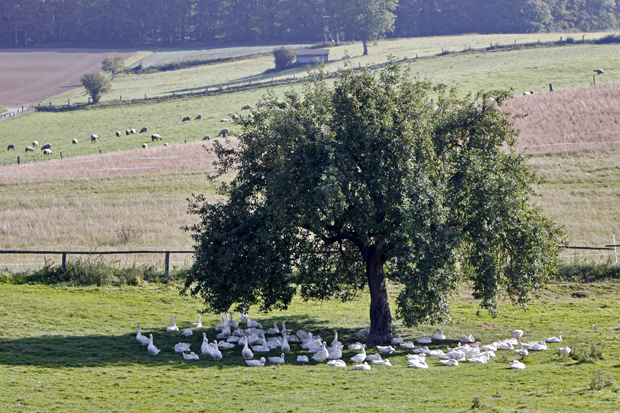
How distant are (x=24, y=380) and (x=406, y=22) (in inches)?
6621

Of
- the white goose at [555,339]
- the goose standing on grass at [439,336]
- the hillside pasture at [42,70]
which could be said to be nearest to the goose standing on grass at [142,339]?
the goose standing on grass at [439,336]

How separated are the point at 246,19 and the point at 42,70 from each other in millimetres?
59608

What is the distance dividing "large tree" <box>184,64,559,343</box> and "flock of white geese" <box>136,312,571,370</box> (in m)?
1.23

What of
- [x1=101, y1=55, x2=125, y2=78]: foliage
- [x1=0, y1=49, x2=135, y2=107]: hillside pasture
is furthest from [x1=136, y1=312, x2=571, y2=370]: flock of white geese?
[x1=101, y1=55, x2=125, y2=78]: foliage

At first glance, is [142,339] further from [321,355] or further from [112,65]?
[112,65]

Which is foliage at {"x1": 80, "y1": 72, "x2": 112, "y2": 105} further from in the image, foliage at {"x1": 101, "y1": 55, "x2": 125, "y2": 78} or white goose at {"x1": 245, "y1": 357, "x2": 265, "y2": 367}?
white goose at {"x1": 245, "y1": 357, "x2": 265, "y2": 367}

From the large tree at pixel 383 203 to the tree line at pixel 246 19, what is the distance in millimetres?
139662

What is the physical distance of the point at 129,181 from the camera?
56469 millimetres

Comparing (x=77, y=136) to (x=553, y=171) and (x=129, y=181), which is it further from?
(x=553, y=171)

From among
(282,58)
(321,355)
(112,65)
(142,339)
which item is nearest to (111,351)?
(142,339)

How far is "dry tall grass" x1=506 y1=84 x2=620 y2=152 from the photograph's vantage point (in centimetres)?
5953

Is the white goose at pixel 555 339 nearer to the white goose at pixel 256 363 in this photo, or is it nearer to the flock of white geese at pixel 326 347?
the flock of white geese at pixel 326 347

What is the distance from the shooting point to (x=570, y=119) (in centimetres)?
6575

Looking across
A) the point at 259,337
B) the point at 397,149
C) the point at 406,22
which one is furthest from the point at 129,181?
the point at 406,22
